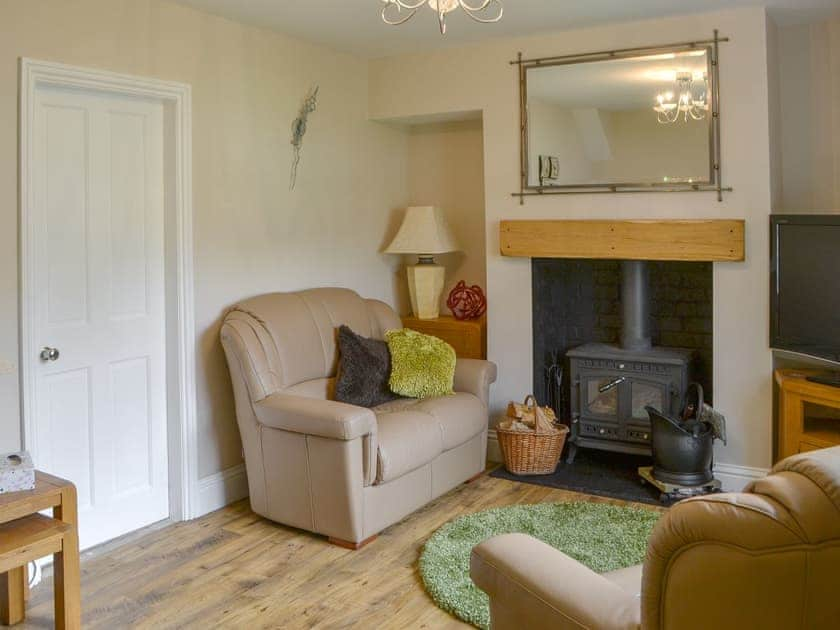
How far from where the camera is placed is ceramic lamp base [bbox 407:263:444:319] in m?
4.97

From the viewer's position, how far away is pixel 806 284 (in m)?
3.79

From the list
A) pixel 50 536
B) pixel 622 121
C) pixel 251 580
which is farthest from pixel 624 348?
pixel 50 536

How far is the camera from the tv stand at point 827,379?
365 centimetres

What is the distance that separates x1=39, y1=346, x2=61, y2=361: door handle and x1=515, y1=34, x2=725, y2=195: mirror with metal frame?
2.60 meters

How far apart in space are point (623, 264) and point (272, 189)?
78.6 inches

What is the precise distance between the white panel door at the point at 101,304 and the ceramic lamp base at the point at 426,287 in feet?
5.54

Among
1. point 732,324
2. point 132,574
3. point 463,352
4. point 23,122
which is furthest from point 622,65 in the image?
point 132,574

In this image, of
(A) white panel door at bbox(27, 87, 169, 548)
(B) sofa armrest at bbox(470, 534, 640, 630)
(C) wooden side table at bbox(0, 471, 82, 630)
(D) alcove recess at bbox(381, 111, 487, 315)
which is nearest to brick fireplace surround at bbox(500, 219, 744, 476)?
(D) alcove recess at bbox(381, 111, 487, 315)

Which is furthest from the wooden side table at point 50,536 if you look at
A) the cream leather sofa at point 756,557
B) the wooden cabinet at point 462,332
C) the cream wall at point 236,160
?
the wooden cabinet at point 462,332

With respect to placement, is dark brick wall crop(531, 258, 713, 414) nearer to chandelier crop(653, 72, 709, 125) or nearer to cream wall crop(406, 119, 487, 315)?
cream wall crop(406, 119, 487, 315)

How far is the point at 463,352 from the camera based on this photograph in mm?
4871

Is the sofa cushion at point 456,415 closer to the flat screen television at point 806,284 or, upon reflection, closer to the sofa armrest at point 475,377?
the sofa armrest at point 475,377

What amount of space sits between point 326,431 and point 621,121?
229 cm

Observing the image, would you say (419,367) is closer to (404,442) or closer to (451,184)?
(404,442)
